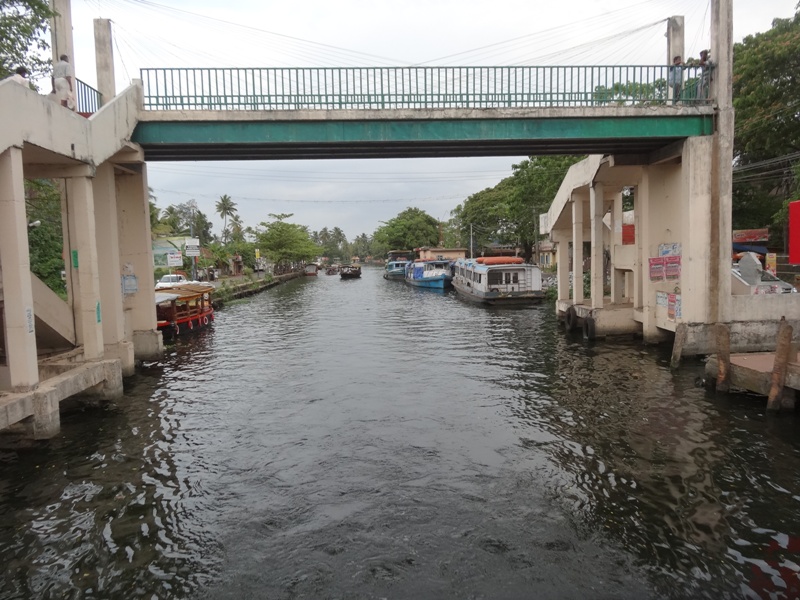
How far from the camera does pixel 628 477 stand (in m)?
7.92

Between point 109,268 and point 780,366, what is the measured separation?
14782mm

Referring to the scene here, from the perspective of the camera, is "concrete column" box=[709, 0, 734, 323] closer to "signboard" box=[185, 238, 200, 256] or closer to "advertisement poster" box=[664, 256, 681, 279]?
"advertisement poster" box=[664, 256, 681, 279]

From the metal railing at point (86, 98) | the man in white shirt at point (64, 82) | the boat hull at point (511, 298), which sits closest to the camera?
the man in white shirt at point (64, 82)

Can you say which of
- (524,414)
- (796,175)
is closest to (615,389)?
(524,414)

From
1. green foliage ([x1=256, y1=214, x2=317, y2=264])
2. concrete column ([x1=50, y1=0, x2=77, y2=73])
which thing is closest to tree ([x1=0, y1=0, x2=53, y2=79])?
concrete column ([x1=50, y1=0, x2=77, y2=73])

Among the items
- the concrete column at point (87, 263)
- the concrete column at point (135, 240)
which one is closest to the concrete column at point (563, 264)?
the concrete column at point (135, 240)

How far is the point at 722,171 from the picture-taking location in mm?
14836

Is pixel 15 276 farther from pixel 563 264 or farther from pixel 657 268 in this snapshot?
pixel 563 264

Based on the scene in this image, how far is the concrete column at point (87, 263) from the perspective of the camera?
11820 mm

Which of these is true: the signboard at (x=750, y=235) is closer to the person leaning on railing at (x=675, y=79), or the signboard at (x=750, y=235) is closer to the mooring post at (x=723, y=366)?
the person leaning on railing at (x=675, y=79)

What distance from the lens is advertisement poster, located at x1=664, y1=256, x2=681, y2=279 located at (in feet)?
52.0

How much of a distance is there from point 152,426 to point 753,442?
1052cm

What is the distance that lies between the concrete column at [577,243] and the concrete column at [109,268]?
15169 mm

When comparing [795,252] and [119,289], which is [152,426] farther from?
[795,252]
